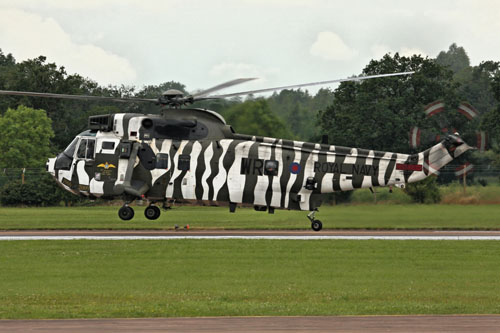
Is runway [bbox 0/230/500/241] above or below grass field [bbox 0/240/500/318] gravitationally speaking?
Answer: above

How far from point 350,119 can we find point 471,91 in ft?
154

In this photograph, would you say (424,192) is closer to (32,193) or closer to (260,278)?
(32,193)

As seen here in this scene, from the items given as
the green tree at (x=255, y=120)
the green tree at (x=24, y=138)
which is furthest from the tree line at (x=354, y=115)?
the green tree at (x=255, y=120)

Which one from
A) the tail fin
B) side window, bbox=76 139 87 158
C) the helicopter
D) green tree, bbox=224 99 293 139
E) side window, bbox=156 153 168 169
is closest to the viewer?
the tail fin

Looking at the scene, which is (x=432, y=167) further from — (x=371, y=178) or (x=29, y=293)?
(x=29, y=293)

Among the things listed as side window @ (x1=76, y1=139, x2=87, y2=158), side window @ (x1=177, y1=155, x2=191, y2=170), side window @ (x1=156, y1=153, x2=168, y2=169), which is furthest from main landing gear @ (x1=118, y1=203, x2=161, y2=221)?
side window @ (x1=76, y1=139, x2=87, y2=158)

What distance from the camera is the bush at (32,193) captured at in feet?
211

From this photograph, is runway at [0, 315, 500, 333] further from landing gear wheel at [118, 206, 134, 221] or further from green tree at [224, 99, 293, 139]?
green tree at [224, 99, 293, 139]

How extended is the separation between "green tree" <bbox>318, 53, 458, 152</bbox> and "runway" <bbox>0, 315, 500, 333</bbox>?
57.7m

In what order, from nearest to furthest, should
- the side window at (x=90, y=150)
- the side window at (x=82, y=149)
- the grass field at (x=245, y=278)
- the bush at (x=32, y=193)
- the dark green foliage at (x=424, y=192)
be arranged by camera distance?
1. the grass field at (x=245, y=278)
2. the side window at (x=90, y=150)
3. the side window at (x=82, y=149)
4. the dark green foliage at (x=424, y=192)
5. the bush at (x=32, y=193)

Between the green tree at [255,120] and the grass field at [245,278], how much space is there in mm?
12414

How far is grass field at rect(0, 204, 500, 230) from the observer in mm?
44719

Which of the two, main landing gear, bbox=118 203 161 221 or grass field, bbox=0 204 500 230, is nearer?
main landing gear, bbox=118 203 161 221

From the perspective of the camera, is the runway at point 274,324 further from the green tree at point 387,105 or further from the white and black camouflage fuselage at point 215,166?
the green tree at point 387,105
